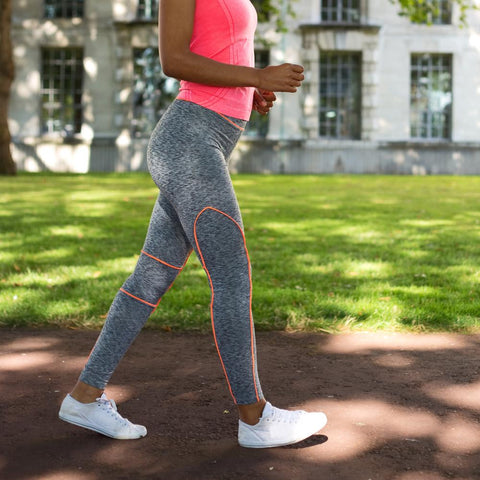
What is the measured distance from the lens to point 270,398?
3713 millimetres

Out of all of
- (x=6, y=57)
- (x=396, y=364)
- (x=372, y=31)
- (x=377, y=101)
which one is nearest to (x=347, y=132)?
(x=377, y=101)

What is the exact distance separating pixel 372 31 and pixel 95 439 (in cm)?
2646

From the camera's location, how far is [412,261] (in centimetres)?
775

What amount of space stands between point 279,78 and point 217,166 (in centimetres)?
38

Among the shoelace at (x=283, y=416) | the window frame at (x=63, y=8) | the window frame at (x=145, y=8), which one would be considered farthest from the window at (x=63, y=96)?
the shoelace at (x=283, y=416)

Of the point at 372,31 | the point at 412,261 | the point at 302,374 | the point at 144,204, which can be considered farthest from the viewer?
the point at 372,31

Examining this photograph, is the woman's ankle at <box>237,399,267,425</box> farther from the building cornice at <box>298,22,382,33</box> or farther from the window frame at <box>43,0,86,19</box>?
the window frame at <box>43,0,86,19</box>

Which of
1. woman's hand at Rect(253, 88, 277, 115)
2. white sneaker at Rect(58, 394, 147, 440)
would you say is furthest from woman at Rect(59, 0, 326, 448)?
white sneaker at Rect(58, 394, 147, 440)

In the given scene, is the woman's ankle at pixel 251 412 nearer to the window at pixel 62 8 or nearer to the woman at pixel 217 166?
the woman at pixel 217 166

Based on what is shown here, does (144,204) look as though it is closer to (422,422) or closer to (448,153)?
(422,422)

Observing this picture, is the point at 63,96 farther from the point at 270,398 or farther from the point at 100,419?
the point at 100,419

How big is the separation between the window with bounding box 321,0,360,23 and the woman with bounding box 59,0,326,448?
26.6 meters

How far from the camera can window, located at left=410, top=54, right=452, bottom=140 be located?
94.0 feet

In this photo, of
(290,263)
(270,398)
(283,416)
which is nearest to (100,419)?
(283,416)
